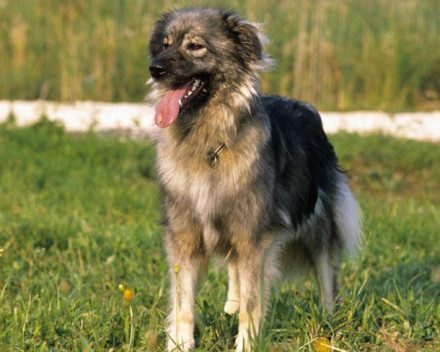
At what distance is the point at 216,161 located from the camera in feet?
13.6

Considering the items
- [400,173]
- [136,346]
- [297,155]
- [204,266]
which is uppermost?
[297,155]

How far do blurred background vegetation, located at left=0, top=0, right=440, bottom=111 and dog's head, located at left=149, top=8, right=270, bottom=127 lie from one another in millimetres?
8892

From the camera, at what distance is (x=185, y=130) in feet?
13.9

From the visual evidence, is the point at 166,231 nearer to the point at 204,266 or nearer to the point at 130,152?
the point at 204,266

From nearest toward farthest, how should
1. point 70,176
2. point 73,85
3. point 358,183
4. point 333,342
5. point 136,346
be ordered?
point 333,342
point 136,346
point 70,176
point 358,183
point 73,85

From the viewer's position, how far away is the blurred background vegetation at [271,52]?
43.6 ft

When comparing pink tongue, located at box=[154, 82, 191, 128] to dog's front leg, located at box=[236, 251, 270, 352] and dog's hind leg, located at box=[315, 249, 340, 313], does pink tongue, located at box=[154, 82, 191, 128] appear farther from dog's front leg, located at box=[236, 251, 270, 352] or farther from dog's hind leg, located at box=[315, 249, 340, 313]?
dog's hind leg, located at box=[315, 249, 340, 313]

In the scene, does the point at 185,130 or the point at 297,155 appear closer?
the point at 185,130

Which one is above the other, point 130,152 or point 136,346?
point 136,346

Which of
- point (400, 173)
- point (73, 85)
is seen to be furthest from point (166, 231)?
point (73, 85)

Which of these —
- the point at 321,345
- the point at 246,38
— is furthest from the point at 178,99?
the point at 321,345

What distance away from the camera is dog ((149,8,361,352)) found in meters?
4.07

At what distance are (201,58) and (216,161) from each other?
526 millimetres

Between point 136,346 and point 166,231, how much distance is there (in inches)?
23.6
